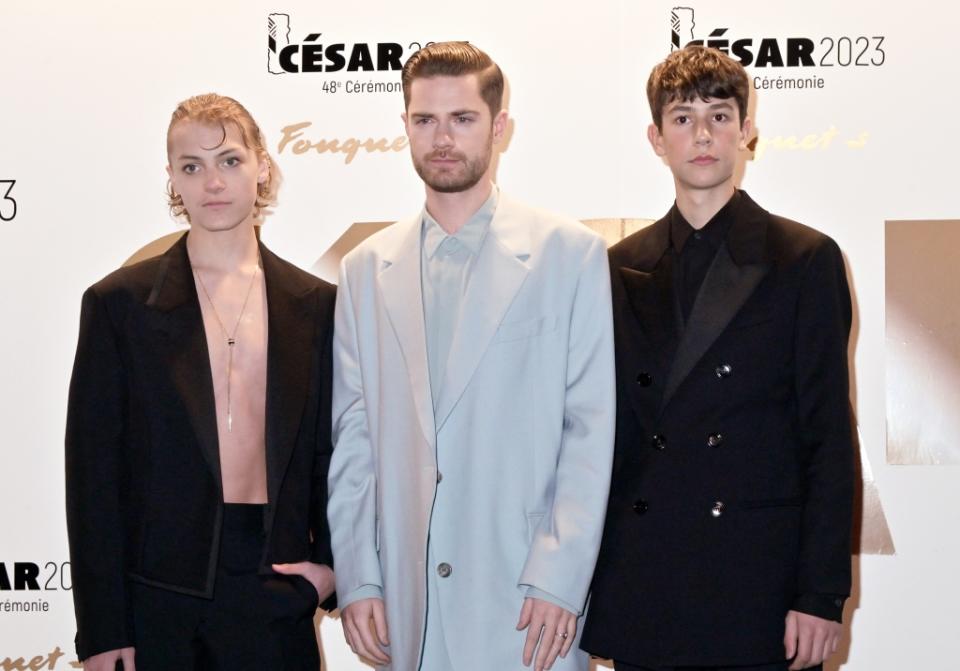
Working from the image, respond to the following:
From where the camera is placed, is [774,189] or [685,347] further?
[774,189]

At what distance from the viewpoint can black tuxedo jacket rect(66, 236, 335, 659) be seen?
261 cm

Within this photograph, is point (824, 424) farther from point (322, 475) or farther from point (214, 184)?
point (214, 184)

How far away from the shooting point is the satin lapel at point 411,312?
2590 millimetres

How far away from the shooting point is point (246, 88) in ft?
13.6

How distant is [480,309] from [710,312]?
0.51 m

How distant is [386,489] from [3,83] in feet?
8.34

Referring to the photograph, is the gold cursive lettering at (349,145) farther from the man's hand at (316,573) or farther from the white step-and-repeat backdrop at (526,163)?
the man's hand at (316,573)

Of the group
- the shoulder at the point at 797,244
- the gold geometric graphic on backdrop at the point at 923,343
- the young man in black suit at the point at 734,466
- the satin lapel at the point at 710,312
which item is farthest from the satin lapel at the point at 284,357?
the gold geometric graphic on backdrop at the point at 923,343

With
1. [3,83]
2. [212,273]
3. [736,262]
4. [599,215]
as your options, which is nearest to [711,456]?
[736,262]

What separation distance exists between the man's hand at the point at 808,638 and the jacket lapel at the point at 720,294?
54 cm

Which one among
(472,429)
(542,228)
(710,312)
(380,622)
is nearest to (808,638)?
(710,312)

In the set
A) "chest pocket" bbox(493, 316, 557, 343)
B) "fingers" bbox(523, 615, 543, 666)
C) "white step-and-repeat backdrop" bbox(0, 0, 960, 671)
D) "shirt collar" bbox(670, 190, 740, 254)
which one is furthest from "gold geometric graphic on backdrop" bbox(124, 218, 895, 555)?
"fingers" bbox(523, 615, 543, 666)

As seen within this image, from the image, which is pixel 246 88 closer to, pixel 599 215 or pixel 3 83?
pixel 3 83

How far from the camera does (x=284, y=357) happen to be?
2797mm
